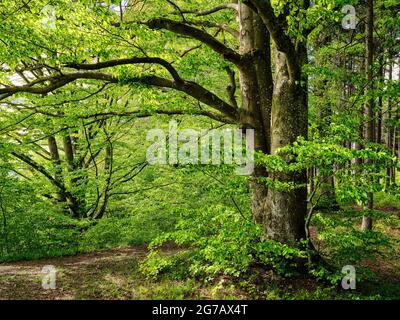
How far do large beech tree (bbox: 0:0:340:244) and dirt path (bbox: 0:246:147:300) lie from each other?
147 inches

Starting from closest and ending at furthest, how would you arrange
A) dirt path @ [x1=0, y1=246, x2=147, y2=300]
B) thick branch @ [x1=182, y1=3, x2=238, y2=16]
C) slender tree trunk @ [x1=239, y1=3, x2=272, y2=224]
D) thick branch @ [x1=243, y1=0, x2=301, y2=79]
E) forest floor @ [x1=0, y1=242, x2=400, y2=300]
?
thick branch @ [x1=243, y1=0, x2=301, y2=79] < forest floor @ [x1=0, y1=242, x2=400, y2=300] < dirt path @ [x1=0, y1=246, x2=147, y2=300] < slender tree trunk @ [x1=239, y1=3, x2=272, y2=224] < thick branch @ [x1=182, y1=3, x2=238, y2=16]

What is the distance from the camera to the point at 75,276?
784cm

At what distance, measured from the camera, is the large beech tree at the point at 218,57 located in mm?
5895

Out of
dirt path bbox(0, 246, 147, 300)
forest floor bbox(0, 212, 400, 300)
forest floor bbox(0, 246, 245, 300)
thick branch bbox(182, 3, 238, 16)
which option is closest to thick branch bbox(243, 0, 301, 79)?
thick branch bbox(182, 3, 238, 16)

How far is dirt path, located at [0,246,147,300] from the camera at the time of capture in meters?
6.57

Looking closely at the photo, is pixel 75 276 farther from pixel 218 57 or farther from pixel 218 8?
pixel 218 8

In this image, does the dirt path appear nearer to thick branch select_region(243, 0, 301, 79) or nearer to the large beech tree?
the large beech tree

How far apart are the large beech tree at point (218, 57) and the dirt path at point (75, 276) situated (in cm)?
374

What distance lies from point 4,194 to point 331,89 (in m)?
12.7

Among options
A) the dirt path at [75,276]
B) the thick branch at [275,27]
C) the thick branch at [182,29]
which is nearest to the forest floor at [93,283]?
the dirt path at [75,276]

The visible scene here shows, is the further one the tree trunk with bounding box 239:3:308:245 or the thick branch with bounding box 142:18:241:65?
the tree trunk with bounding box 239:3:308:245

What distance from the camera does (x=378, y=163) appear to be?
177 inches

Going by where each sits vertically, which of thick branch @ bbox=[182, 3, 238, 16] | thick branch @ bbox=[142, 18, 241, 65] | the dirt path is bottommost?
the dirt path

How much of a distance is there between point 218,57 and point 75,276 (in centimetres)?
660
